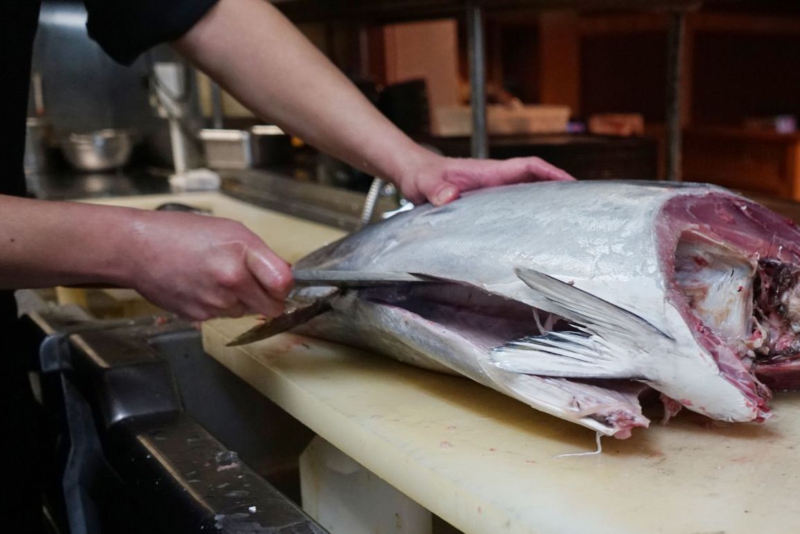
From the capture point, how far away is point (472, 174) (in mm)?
1236

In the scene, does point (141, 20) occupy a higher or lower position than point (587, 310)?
higher

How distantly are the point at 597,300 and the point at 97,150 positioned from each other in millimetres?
3430

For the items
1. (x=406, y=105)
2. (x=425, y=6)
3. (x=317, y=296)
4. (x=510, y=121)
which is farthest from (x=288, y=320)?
(x=406, y=105)

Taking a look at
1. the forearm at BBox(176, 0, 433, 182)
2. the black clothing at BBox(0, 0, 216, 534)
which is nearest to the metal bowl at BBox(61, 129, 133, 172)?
the black clothing at BBox(0, 0, 216, 534)

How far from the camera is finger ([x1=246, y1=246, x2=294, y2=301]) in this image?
0.83 m

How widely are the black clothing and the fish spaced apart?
19.0 inches

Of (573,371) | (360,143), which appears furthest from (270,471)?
(573,371)

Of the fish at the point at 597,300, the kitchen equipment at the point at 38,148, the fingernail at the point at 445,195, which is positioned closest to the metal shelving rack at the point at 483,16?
the fingernail at the point at 445,195

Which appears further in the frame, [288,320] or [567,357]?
[288,320]

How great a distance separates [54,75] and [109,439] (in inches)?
138

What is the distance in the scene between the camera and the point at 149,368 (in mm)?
1123

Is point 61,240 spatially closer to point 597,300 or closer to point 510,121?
point 597,300

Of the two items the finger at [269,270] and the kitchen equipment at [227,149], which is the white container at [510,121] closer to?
the kitchen equipment at [227,149]

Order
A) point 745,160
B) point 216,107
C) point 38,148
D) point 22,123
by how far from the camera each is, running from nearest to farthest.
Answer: point 22,123
point 216,107
point 38,148
point 745,160
